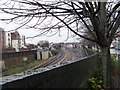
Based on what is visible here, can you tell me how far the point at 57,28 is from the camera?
6.25 metres

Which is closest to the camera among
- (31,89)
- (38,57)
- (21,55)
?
(31,89)

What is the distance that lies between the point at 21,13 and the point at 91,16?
4.13ft

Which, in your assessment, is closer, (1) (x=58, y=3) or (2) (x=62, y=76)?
(1) (x=58, y=3)

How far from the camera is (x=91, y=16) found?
18.0 feet

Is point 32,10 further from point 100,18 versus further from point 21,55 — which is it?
point 21,55

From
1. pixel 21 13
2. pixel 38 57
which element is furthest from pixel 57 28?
pixel 38 57

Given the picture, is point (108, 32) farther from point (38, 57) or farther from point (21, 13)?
point (38, 57)

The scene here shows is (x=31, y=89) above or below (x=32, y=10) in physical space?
below

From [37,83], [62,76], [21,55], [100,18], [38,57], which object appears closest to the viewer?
[37,83]

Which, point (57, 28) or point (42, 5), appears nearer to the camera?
→ point (42, 5)

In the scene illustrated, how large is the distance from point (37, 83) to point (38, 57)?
60008 millimetres

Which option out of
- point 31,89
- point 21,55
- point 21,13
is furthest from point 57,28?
point 21,55

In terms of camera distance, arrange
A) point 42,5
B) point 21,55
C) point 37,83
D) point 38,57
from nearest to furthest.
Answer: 1. point 37,83
2. point 42,5
3. point 21,55
4. point 38,57

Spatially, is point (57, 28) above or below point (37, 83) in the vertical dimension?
above
